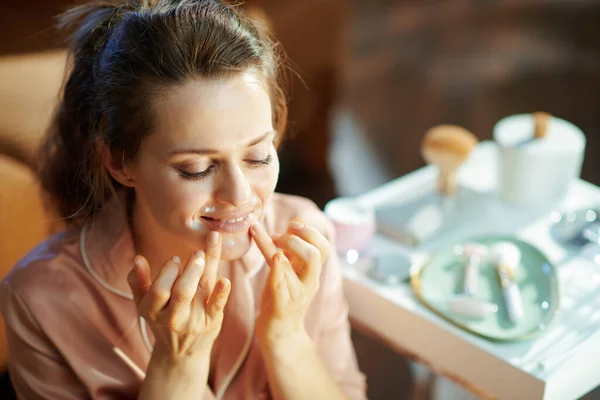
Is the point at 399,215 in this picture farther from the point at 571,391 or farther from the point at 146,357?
the point at 146,357

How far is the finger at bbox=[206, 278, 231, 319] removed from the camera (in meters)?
0.91

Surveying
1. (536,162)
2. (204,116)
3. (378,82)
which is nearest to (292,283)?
(204,116)

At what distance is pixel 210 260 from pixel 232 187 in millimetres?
97

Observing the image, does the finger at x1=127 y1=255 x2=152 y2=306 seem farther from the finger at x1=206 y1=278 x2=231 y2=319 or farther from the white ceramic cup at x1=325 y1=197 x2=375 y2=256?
the white ceramic cup at x1=325 y1=197 x2=375 y2=256

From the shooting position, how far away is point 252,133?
37.0 inches

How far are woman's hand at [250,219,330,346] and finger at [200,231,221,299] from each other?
8 centimetres

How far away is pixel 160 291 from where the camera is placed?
898 mm

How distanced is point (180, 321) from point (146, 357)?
21 centimetres

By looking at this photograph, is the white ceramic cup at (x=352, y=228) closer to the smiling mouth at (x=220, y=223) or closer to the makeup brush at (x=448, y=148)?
the makeup brush at (x=448, y=148)

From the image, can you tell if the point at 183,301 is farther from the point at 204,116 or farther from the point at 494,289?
the point at 494,289

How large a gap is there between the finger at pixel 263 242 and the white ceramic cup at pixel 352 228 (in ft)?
1.01

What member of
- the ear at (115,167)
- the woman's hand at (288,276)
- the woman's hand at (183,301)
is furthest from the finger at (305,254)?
the ear at (115,167)

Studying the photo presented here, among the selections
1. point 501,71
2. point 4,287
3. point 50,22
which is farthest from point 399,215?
point 501,71

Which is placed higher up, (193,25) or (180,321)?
(193,25)
